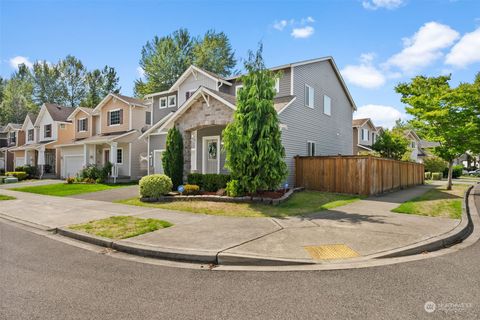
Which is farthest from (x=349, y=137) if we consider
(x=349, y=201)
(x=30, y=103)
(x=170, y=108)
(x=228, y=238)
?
(x=30, y=103)

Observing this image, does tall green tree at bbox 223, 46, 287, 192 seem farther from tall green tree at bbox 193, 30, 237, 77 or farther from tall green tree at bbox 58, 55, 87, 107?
tall green tree at bbox 58, 55, 87, 107

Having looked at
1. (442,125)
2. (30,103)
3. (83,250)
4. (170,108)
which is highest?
(30,103)

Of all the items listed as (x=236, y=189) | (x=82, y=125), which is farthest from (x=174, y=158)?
(x=82, y=125)

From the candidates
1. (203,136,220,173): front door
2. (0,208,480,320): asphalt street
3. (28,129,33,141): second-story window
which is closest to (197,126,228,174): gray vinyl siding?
(203,136,220,173): front door

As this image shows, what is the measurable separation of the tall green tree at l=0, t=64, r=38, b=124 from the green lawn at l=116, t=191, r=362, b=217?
53.1 metres

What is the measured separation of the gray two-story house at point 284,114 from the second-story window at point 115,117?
14.4ft

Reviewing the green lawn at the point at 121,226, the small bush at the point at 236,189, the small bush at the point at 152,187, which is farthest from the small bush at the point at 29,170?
the small bush at the point at 236,189

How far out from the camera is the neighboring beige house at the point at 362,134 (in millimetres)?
35188

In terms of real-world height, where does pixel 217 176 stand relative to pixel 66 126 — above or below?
below

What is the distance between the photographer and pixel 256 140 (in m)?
11.9

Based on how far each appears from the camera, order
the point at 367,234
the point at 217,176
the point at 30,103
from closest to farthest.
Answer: the point at 367,234 → the point at 217,176 → the point at 30,103

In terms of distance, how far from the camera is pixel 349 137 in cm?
2545

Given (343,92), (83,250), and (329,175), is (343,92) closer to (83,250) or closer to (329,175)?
(329,175)

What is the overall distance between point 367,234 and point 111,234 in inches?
242
